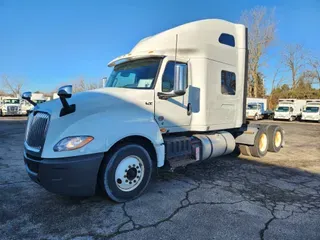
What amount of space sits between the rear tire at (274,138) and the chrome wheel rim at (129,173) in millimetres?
5730

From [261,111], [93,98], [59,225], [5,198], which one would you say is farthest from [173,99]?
[261,111]

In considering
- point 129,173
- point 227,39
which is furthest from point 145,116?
point 227,39

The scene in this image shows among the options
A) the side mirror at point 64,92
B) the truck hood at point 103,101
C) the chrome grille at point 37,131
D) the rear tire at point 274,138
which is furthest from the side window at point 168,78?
the rear tire at point 274,138

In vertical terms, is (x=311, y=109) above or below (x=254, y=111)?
above

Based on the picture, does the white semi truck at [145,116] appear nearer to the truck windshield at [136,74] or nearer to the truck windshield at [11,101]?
the truck windshield at [136,74]

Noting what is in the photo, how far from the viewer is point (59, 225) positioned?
135 inches

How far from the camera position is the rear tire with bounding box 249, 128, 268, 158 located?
7.79m

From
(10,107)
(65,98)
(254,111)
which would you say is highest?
(65,98)

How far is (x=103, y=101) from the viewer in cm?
426

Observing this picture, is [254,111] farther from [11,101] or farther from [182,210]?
[11,101]

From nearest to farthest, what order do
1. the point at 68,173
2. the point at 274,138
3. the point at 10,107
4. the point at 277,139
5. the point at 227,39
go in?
the point at 68,173
the point at 227,39
the point at 274,138
the point at 277,139
the point at 10,107

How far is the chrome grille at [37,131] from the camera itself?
3.80 meters

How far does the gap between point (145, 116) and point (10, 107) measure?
99.8ft

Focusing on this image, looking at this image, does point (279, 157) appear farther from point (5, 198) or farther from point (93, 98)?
point (5, 198)
